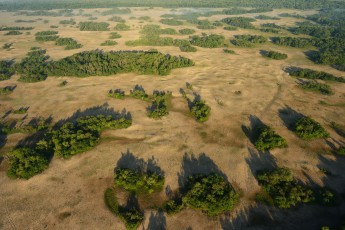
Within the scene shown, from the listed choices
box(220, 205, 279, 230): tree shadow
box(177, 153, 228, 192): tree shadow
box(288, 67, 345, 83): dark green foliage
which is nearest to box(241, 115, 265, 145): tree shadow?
box(177, 153, 228, 192): tree shadow

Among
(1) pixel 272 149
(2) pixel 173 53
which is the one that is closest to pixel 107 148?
(1) pixel 272 149

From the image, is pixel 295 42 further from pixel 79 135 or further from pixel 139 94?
pixel 79 135

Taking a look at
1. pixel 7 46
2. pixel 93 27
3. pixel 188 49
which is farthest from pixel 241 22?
pixel 7 46

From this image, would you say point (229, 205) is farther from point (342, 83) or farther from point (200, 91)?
point (342, 83)

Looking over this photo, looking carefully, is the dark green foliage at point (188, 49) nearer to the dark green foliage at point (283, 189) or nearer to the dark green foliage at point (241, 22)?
the dark green foliage at point (241, 22)

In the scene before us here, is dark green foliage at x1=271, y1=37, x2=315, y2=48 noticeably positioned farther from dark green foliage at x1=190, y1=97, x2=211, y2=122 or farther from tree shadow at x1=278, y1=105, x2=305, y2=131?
dark green foliage at x1=190, y1=97, x2=211, y2=122

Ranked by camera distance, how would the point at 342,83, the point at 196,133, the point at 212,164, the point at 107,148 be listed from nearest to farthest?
the point at 212,164 < the point at 107,148 < the point at 196,133 < the point at 342,83
